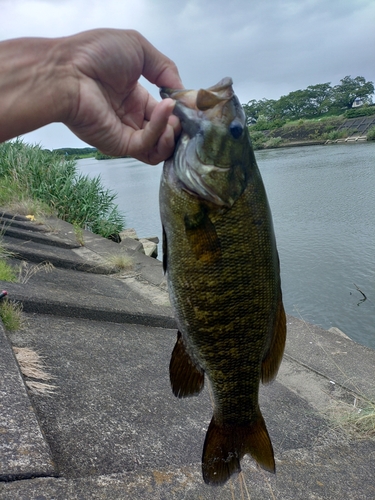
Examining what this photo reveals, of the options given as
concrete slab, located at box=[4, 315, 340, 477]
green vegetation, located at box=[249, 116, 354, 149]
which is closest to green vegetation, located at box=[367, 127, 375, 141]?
green vegetation, located at box=[249, 116, 354, 149]

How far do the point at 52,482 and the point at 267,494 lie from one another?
1.25m

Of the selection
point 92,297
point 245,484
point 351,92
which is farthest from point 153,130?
point 351,92

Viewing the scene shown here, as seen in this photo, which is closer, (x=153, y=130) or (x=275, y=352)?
(x=153, y=130)

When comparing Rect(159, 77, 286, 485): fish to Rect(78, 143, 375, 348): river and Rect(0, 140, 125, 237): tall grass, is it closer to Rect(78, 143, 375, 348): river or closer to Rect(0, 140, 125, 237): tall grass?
Rect(78, 143, 375, 348): river

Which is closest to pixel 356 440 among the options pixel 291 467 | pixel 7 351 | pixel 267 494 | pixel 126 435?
pixel 291 467

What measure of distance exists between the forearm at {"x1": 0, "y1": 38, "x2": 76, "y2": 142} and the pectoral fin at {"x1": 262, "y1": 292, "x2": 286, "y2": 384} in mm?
1347

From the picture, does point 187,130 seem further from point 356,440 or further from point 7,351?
point 356,440

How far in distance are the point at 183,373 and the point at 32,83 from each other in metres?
1.41

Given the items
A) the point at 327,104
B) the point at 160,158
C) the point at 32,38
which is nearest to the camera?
the point at 32,38

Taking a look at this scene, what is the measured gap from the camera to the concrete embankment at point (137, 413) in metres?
2.26

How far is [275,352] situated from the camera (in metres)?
1.98

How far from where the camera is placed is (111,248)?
366 inches

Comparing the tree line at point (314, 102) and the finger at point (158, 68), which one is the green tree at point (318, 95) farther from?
the finger at point (158, 68)

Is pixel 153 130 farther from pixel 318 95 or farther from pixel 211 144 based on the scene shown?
pixel 318 95
